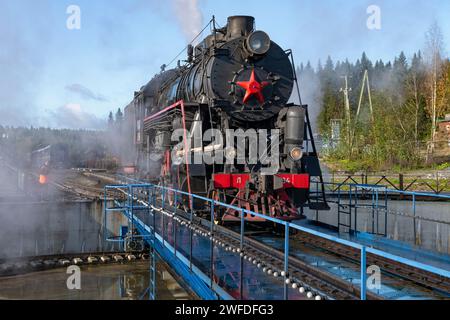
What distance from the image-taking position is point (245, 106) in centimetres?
875

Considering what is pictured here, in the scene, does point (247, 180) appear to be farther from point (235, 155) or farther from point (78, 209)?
point (78, 209)

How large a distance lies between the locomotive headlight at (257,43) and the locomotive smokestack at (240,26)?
75 centimetres

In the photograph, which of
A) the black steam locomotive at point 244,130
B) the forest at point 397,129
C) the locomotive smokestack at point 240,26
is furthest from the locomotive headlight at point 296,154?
the forest at point 397,129

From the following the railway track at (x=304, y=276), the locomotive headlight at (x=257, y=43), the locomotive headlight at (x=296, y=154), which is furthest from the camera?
the locomotive headlight at (x=257, y=43)

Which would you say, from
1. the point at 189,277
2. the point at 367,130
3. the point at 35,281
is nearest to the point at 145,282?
the point at 35,281

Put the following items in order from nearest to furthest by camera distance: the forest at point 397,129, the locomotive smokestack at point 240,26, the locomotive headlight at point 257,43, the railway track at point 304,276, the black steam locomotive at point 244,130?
the railway track at point 304,276
the black steam locomotive at point 244,130
the locomotive headlight at point 257,43
the locomotive smokestack at point 240,26
the forest at point 397,129

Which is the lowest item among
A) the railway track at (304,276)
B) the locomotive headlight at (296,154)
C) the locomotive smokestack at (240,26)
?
the railway track at (304,276)

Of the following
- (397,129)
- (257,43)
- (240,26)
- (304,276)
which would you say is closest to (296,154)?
(257,43)

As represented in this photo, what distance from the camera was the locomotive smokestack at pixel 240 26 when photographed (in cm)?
922

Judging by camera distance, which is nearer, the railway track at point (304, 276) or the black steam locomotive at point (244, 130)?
the railway track at point (304, 276)

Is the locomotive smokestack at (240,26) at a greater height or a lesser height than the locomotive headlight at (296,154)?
greater

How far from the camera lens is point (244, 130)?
29.0 feet

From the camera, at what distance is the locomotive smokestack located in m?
9.22

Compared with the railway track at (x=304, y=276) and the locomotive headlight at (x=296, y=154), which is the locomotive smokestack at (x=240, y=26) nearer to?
the locomotive headlight at (x=296, y=154)
